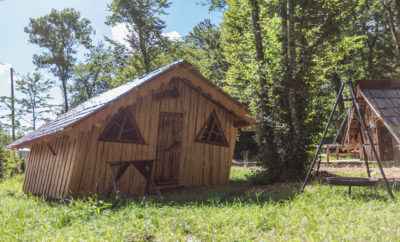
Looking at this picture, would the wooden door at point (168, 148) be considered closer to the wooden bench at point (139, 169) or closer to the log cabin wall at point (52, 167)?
the wooden bench at point (139, 169)

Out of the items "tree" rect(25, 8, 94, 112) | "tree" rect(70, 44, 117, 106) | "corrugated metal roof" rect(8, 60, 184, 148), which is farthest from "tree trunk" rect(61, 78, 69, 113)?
"corrugated metal roof" rect(8, 60, 184, 148)

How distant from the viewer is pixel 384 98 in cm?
1363

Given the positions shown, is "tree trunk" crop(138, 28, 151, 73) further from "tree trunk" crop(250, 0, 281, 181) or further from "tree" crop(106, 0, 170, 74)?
"tree trunk" crop(250, 0, 281, 181)

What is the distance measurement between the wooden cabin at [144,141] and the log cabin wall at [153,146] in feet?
0.07

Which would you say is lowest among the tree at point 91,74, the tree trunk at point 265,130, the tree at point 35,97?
the tree trunk at point 265,130

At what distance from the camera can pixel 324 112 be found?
9.95 m

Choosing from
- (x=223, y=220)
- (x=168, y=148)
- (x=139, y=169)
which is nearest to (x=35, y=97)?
(x=168, y=148)

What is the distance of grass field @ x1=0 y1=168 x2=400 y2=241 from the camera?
4027 mm

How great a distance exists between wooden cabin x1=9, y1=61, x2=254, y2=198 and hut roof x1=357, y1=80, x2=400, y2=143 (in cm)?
622

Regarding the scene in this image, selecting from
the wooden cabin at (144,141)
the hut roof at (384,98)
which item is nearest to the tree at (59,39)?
the wooden cabin at (144,141)

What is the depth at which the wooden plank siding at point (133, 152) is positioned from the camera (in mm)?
7363

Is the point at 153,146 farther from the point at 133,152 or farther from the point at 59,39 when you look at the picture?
the point at 59,39

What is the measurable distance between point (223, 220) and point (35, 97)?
1166 inches

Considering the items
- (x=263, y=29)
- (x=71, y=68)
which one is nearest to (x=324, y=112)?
(x=263, y=29)
